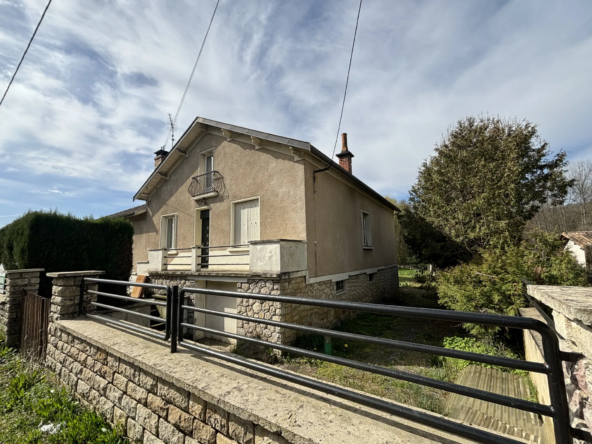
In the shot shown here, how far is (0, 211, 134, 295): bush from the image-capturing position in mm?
6602

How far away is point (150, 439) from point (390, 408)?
2.32 m

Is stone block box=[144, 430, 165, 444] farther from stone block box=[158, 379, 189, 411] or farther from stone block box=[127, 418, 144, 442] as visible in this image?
stone block box=[158, 379, 189, 411]

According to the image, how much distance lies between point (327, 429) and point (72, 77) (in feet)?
24.7

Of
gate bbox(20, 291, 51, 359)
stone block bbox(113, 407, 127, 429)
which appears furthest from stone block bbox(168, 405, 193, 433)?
gate bbox(20, 291, 51, 359)

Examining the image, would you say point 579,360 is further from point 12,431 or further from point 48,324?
point 48,324

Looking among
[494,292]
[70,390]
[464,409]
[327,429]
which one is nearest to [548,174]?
[494,292]

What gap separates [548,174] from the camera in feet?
36.9

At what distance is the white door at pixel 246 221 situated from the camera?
8.76 metres

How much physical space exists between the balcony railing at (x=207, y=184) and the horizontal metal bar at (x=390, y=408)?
807cm

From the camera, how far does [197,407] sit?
212cm

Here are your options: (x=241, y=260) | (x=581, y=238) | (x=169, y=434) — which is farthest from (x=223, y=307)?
(x=581, y=238)

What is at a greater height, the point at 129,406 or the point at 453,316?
the point at 453,316

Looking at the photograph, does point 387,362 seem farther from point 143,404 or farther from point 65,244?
point 65,244

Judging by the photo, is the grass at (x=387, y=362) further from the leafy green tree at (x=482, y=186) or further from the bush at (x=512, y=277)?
the leafy green tree at (x=482, y=186)
